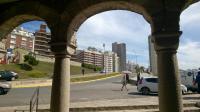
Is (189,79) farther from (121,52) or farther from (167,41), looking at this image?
(121,52)

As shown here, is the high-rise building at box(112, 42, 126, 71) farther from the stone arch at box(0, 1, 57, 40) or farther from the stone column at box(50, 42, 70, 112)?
the stone column at box(50, 42, 70, 112)

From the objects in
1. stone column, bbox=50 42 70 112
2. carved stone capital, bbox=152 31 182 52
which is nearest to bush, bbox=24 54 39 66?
stone column, bbox=50 42 70 112

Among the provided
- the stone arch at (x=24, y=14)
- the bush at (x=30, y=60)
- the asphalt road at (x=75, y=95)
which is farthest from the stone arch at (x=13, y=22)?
the bush at (x=30, y=60)

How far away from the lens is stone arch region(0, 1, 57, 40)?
5949 millimetres

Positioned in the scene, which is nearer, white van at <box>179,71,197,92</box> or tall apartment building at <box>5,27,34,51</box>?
white van at <box>179,71,197,92</box>

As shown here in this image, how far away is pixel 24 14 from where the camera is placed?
20.1 ft

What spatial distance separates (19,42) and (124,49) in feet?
258

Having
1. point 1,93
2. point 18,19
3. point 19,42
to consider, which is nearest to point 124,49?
point 19,42

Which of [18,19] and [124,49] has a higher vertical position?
[124,49]

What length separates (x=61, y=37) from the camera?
5.67m

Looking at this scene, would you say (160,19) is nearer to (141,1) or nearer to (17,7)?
(141,1)

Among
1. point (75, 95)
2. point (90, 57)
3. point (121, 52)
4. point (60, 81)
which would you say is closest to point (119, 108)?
point (60, 81)

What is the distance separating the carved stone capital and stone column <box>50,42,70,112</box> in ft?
6.62

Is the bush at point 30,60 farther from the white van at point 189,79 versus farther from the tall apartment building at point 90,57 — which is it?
the tall apartment building at point 90,57
